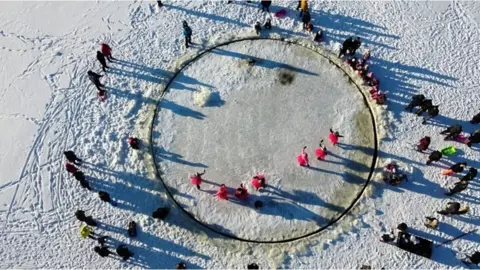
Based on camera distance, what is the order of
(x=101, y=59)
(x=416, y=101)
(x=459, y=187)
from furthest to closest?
(x=101, y=59), (x=416, y=101), (x=459, y=187)

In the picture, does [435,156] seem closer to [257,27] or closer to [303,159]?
[303,159]

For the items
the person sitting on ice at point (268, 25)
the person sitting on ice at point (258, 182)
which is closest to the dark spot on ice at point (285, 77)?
the person sitting on ice at point (268, 25)

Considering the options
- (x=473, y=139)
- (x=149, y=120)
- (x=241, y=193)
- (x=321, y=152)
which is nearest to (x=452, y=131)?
(x=473, y=139)

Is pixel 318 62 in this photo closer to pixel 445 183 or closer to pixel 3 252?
pixel 445 183

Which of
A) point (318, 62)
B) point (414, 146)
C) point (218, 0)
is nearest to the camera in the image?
point (414, 146)

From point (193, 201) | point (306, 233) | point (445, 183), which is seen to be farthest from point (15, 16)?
point (445, 183)
